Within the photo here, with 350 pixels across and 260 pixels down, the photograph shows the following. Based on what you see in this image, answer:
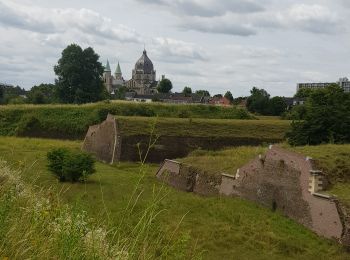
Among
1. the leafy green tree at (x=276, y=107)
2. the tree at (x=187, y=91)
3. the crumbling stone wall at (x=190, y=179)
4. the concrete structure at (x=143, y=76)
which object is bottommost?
the crumbling stone wall at (x=190, y=179)

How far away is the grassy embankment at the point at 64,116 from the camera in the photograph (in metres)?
37.1

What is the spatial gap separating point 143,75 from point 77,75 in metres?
77.3

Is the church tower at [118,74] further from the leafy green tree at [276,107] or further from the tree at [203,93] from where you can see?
the leafy green tree at [276,107]

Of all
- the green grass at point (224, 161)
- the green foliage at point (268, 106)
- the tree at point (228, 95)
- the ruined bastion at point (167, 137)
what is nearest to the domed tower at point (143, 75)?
the tree at point (228, 95)

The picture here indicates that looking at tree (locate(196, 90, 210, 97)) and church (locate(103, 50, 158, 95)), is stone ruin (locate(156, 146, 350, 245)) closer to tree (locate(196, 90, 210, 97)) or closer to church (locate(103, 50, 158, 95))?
tree (locate(196, 90, 210, 97))

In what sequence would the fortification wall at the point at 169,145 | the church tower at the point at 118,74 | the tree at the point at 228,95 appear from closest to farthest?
the fortification wall at the point at 169,145 < the tree at the point at 228,95 < the church tower at the point at 118,74

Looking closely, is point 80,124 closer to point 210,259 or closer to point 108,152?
point 108,152

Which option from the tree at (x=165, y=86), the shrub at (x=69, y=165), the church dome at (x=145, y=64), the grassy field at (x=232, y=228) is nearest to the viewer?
the grassy field at (x=232, y=228)

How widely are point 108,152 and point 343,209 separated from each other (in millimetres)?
18084

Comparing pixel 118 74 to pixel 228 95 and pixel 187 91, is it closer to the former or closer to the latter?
pixel 187 91

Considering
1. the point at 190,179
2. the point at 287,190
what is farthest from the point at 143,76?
the point at 287,190

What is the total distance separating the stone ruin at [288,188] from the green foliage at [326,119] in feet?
14.2

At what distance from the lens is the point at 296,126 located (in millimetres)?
22281

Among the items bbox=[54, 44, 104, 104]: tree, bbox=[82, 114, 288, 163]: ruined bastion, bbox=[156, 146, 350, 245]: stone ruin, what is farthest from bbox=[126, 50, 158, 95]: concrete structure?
bbox=[156, 146, 350, 245]: stone ruin
